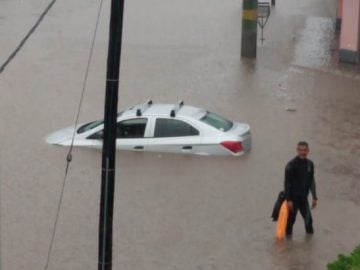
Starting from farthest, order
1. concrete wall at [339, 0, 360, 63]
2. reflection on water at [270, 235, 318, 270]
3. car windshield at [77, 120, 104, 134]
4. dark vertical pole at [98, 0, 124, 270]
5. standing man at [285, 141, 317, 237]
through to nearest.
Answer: concrete wall at [339, 0, 360, 63]
car windshield at [77, 120, 104, 134]
standing man at [285, 141, 317, 237]
reflection on water at [270, 235, 318, 270]
dark vertical pole at [98, 0, 124, 270]

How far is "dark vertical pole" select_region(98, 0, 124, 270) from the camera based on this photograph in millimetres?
8766

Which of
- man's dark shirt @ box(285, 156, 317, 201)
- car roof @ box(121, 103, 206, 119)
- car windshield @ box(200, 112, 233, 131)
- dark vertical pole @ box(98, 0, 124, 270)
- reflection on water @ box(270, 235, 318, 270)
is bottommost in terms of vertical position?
reflection on water @ box(270, 235, 318, 270)

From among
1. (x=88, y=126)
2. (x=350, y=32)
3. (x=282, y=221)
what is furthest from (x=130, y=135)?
(x=350, y=32)

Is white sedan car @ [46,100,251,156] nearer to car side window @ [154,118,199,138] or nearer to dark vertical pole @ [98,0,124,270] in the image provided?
car side window @ [154,118,199,138]

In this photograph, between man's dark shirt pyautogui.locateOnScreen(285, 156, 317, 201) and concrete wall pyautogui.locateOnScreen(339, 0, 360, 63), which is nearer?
man's dark shirt pyautogui.locateOnScreen(285, 156, 317, 201)

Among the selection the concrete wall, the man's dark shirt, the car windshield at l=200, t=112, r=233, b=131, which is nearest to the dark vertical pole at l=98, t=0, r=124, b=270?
the man's dark shirt

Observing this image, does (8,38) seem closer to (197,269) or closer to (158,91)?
(158,91)

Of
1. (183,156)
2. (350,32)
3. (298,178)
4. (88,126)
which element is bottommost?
(183,156)

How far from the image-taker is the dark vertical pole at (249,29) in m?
26.9

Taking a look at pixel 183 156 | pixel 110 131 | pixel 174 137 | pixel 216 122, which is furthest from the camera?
pixel 216 122

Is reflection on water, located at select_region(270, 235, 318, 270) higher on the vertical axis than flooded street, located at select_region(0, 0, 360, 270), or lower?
lower

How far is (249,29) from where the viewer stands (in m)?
27.0

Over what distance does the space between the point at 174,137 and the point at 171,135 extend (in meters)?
0.07

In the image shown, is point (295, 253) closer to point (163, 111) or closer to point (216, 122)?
point (216, 122)
